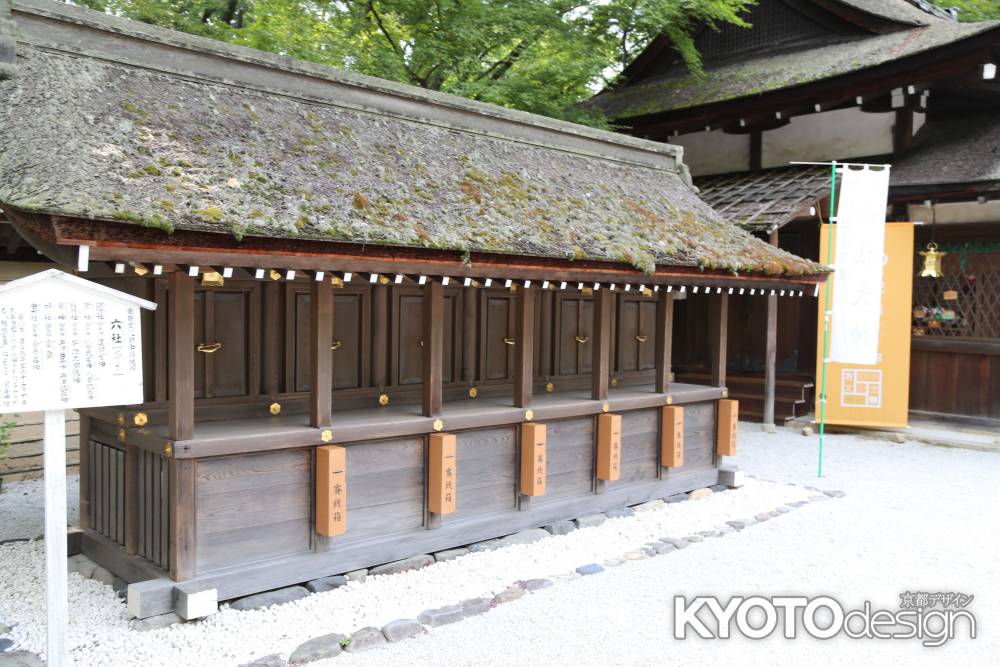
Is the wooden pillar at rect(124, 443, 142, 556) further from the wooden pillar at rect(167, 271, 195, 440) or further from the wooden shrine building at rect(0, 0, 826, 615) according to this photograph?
the wooden pillar at rect(167, 271, 195, 440)

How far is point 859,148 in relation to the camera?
41.0 ft

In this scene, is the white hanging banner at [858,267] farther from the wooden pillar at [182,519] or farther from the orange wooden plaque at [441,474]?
the wooden pillar at [182,519]

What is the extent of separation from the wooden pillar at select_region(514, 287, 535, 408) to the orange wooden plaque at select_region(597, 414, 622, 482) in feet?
3.12

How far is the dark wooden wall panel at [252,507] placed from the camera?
4.94 meters

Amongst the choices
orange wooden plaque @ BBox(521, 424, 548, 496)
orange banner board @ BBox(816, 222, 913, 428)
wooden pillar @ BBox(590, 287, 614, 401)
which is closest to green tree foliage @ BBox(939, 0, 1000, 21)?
orange banner board @ BBox(816, 222, 913, 428)

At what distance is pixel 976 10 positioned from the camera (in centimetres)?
1719

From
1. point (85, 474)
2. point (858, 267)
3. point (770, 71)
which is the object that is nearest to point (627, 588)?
point (85, 474)

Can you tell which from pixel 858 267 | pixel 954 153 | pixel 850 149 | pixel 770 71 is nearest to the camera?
pixel 858 267

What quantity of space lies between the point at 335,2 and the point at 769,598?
13.2 meters

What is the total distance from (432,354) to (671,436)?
316 cm

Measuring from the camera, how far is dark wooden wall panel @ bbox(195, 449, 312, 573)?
494cm

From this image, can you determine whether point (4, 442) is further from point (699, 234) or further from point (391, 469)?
point (699, 234)

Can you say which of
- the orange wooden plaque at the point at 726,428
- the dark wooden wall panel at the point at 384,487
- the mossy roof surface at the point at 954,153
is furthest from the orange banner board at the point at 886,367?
the dark wooden wall panel at the point at 384,487

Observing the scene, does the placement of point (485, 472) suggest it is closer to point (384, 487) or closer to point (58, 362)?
point (384, 487)
